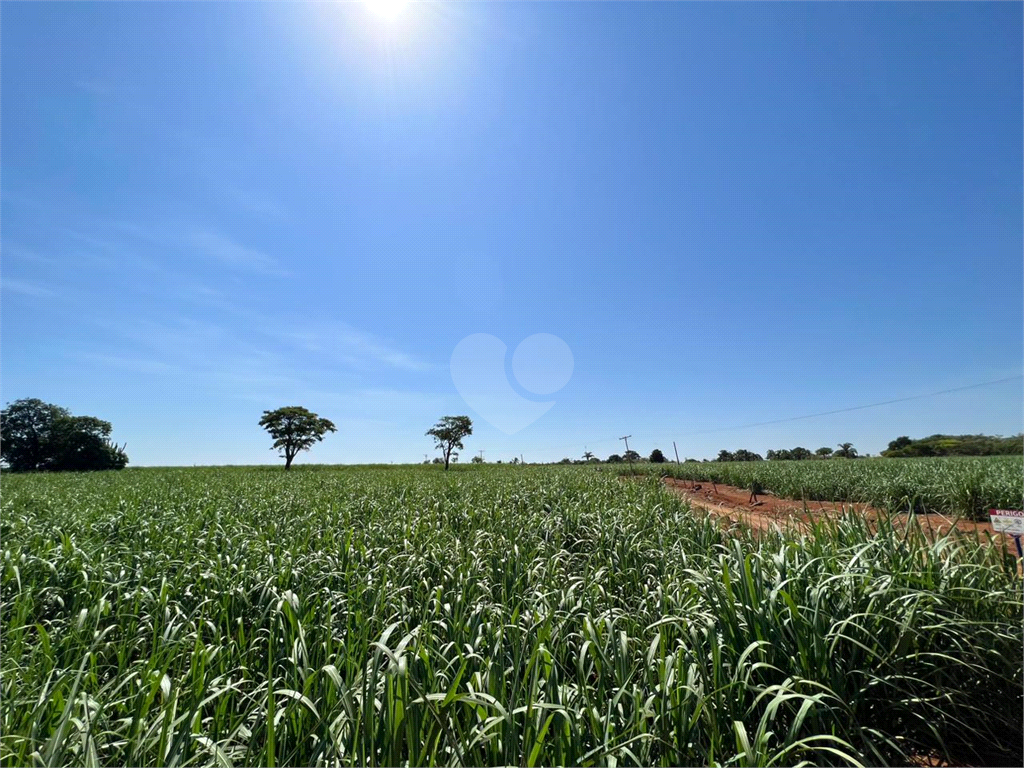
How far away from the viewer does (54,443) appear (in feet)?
156

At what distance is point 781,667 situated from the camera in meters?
2.40

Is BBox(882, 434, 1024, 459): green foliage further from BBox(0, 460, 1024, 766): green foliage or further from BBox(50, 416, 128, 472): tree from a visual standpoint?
BBox(50, 416, 128, 472): tree

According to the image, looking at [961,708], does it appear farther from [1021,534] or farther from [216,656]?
[216,656]

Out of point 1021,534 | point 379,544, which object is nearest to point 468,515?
point 379,544

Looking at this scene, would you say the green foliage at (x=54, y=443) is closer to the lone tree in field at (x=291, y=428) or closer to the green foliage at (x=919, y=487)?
the lone tree in field at (x=291, y=428)

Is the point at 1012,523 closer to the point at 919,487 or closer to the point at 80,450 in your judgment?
the point at 919,487

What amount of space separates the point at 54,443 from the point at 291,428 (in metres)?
28.5

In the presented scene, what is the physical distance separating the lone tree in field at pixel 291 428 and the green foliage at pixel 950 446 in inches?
2735

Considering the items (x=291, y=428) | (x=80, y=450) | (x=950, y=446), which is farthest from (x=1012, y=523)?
(x=950, y=446)

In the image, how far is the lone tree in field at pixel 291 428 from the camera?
47.8m

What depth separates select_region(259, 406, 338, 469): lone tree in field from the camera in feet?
157

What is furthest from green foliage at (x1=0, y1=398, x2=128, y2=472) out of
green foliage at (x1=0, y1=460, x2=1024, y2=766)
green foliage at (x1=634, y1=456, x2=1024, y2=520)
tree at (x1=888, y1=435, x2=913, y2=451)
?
tree at (x1=888, y1=435, x2=913, y2=451)

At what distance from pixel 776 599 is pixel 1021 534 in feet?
6.85

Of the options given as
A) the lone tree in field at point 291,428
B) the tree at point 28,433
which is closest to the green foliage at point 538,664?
the lone tree in field at point 291,428
